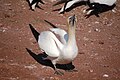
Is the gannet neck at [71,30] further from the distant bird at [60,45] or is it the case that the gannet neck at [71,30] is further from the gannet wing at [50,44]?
the gannet wing at [50,44]

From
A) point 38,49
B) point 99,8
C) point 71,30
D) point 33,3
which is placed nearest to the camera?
point 71,30

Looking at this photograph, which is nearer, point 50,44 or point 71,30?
point 71,30

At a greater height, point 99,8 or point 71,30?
point 71,30

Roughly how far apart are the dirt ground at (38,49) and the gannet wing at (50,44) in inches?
15.2

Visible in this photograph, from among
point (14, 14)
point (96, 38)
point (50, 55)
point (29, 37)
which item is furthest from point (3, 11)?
point (50, 55)

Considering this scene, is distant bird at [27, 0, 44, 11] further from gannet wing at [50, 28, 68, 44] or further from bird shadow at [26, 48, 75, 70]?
gannet wing at [50, 28, 68, 44]

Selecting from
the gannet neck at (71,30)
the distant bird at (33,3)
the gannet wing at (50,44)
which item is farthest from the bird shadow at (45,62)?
the distant bird at (33,3)

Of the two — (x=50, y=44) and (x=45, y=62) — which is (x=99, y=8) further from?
(x=50, y=44)

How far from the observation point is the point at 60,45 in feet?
21.6

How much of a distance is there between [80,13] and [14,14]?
175 cm

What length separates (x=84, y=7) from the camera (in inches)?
415

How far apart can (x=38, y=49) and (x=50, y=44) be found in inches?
42.7

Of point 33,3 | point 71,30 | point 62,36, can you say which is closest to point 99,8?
point 33,3

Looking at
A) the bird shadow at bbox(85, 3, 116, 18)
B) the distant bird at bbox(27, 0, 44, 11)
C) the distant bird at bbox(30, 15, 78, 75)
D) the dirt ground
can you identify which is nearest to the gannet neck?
the distant bird at bbox(30, 15, 78, 75)
